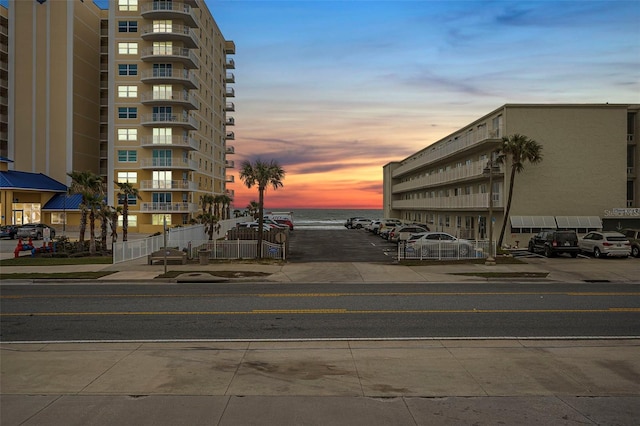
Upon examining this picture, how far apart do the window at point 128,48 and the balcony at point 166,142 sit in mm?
11075

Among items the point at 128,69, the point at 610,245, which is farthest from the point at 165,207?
the point at 610,245

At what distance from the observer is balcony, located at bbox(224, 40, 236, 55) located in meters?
90.1

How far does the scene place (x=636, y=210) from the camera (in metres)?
34.6

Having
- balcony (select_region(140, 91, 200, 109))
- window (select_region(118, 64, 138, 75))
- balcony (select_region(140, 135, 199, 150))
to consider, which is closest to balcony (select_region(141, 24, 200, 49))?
window (select_region(118, 64, 138, 75))

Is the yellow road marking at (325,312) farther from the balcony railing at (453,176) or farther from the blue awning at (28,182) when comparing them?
the blue awning at (28,182)

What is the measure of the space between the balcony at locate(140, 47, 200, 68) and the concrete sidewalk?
5357cm

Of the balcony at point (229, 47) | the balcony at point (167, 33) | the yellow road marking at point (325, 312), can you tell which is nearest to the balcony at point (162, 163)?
the balcony at point (167, 33)

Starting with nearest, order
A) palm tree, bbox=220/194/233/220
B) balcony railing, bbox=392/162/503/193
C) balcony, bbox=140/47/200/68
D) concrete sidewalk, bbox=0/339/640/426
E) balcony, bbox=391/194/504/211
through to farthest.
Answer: concrete sidewalk, bbox=0/339/640/426 < balcony, bbox=391/194/504/211 < balcony railing, bbox=392/162/503/193 < balcony, bbox=140/47/200/68 < palm tree, bbox=220/194/233/220

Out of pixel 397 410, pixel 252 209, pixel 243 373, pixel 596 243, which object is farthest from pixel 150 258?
pixel 252 209

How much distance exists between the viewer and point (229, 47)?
298 feet

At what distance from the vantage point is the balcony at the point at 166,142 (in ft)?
190

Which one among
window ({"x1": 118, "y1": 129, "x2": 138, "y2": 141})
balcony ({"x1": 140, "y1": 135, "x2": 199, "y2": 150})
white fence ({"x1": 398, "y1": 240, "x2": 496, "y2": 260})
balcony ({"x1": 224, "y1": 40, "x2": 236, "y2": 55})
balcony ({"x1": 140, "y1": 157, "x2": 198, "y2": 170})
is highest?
balcony ({"x1": 224, "y1": 40, "x2": 236, "y2": 55})

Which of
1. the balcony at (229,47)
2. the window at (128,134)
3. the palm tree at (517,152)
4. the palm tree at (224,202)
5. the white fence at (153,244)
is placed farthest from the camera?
the balcony at (229,47)

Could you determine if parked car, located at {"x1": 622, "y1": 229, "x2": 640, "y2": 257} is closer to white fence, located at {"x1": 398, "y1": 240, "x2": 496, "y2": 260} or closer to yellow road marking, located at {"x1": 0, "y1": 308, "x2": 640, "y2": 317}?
white fence, located at {"x1": 398, "y1": 240, "x2": 496, "y2": 260}
